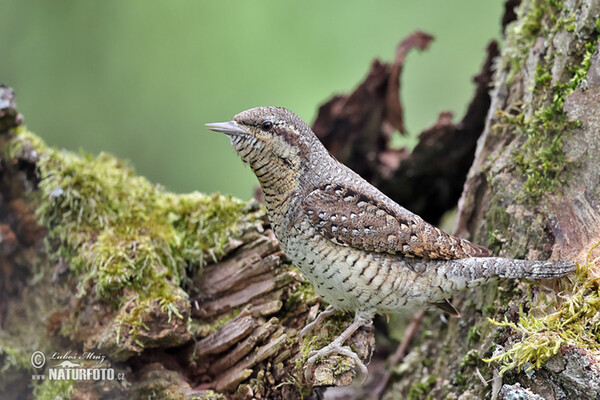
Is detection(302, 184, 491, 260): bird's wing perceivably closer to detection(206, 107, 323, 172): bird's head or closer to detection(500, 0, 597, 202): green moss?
detection(206, 107, 323, 172): bird's head

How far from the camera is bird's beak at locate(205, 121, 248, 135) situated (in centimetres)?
255

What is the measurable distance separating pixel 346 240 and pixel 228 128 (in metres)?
0.86

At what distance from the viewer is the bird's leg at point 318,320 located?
9.41ft

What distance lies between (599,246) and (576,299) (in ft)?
1.05

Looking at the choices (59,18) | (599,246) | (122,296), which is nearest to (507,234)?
(599,246)

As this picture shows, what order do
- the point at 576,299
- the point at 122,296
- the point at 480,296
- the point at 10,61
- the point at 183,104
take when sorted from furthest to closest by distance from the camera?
the point at 183,104 → the point at 10,61 → the point at 480,296 → the point at 122,296 → the point at 576,299

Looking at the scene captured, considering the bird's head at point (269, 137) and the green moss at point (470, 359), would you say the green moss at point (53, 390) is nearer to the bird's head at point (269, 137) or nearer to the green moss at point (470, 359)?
the bird's head at point (269, 137)

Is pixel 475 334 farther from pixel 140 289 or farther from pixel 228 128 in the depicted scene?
pixel 140 289

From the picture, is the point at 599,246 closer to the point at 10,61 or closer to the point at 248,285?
the point at 248,285

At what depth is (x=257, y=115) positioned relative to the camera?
8.68 ft

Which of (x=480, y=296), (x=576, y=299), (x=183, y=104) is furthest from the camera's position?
(x=183, y=104)

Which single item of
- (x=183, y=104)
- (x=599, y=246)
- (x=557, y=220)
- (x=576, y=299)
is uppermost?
(x=183, y=104)

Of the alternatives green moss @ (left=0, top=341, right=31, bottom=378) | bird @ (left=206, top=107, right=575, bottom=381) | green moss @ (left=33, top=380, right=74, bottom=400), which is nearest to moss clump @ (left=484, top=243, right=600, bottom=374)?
bird @ (left=206, top=107, right=575, bottom=381)

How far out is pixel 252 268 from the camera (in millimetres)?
3158
